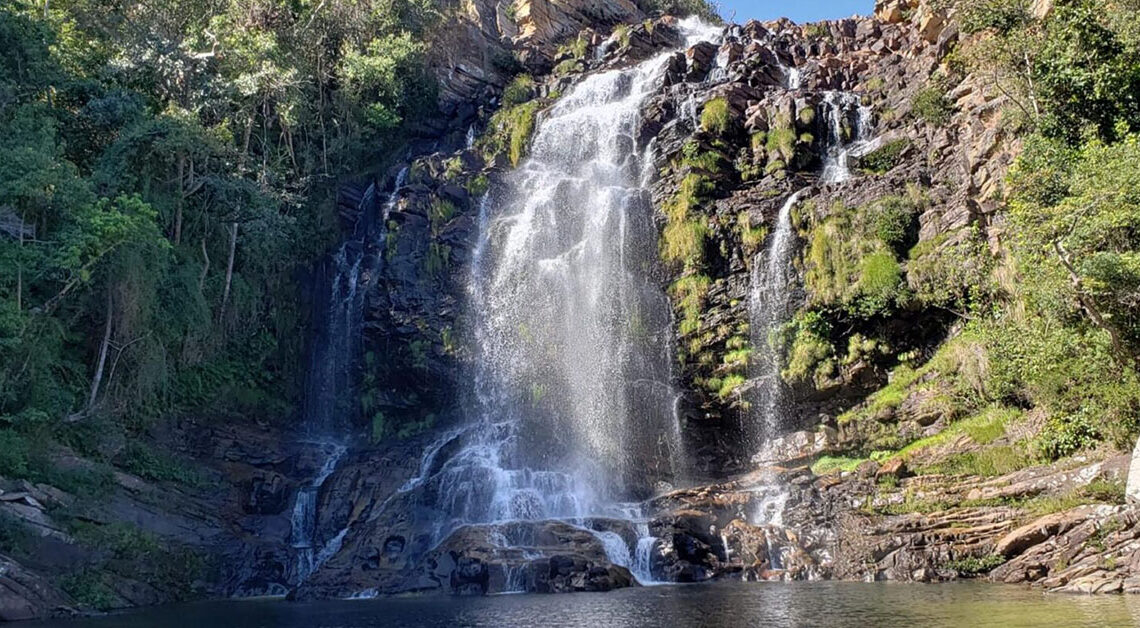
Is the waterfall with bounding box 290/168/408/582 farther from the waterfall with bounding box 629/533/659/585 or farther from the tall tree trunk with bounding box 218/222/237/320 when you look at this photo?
the waterfall with bounding box 629/533/659/585

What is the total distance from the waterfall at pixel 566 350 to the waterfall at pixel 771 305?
253 cm

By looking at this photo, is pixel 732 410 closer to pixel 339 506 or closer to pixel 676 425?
pixel 676 425

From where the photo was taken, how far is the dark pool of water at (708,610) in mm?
11258

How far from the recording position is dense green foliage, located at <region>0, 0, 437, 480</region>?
Result: 1923 cm

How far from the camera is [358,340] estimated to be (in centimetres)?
2823

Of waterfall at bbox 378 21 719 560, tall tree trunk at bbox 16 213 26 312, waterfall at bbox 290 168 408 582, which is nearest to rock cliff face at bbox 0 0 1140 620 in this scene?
waterfall at bbox 290 168 408 582

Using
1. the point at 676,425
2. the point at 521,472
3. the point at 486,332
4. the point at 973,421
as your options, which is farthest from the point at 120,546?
the point at 973,421

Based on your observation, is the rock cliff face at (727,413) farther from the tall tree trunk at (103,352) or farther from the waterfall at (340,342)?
the tall tree trunk at (103,352)

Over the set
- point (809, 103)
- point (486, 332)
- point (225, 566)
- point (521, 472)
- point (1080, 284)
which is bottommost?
point (225, 566)

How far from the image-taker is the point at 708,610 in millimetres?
13312

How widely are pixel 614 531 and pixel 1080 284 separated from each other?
424 inches

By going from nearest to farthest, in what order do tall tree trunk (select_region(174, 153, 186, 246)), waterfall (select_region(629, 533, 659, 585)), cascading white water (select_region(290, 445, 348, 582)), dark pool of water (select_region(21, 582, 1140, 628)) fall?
dark pool of water (select_region(21, 582, 1140, 628))
waterfall (select_region(629, 533, 659, 585))
cascading white water (select_region(290, 445, 348, 582))
tall tree trunk (select_region(174, 153, 186, 246))

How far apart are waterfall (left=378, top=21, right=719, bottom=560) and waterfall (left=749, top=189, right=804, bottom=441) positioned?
253 cm

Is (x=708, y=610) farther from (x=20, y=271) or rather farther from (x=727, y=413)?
(x=20, y=271)
